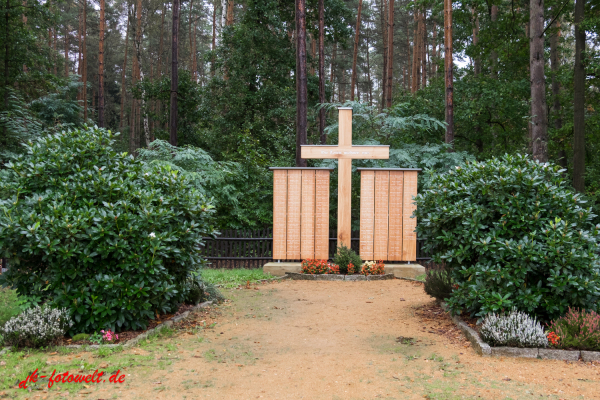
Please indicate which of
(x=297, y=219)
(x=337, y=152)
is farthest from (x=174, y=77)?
(x=297, y=219)

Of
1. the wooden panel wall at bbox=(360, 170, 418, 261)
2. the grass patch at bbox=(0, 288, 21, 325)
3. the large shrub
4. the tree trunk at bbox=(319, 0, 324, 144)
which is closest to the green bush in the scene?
the large shrub

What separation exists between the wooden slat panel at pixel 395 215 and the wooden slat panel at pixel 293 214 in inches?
92.4

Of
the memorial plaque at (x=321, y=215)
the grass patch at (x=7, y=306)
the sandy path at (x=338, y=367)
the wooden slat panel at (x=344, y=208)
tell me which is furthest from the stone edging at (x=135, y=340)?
the wooden slat panel at (x=344, y=208)

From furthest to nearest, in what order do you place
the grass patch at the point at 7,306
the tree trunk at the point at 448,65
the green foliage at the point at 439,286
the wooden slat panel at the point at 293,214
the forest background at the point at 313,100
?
the tree trunk at the point at 448,65, the forest background at the point at 313,100, the wooden slat panel at the point at 293,214, the green foliage at the point at 439,286, the grass patch at the point at 7,306

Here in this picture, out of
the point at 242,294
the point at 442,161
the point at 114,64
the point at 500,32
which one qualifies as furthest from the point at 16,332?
the point at 114,64

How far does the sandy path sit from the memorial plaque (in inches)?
172

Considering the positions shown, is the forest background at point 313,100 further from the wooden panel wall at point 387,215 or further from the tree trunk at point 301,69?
the wooden panel wall at point 387,215

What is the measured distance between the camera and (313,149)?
37.2ft

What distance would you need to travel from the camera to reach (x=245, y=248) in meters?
12.8

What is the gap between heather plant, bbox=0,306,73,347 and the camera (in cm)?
498

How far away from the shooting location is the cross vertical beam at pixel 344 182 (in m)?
11.4

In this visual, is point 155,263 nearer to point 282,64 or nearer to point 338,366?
point 338,366


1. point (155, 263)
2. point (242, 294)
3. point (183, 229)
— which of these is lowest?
point (242, 294)

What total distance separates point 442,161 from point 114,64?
3518 cm
